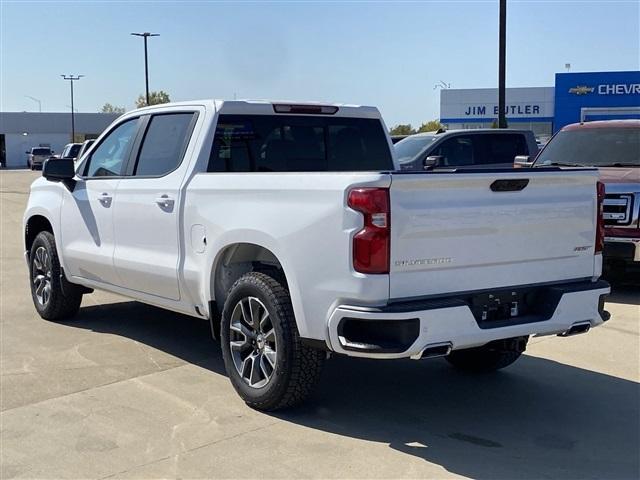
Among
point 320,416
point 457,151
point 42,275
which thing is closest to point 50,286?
point 42,275

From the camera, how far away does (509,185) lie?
4.54 metres

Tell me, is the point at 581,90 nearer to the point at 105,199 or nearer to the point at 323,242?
the point at 105,199

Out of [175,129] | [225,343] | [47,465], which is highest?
[175,129]

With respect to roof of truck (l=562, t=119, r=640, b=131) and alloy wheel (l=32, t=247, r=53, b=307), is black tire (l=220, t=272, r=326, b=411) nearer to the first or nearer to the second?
alloy wheel (l=32, t=247, r=53, b=307)

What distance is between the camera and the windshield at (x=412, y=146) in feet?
43.7

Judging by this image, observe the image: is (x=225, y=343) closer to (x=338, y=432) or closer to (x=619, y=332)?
(x=338, y=432)

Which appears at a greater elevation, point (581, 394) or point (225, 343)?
point (225, 343)

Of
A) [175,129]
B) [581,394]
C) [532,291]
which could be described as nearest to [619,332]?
[581,394]

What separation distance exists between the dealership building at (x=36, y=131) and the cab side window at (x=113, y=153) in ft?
252

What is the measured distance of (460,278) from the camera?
4414mm

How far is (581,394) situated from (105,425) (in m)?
3.31

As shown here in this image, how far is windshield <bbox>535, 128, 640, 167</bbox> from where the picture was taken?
1005 centimetres

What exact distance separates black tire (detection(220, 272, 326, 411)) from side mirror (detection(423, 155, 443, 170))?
318 inches

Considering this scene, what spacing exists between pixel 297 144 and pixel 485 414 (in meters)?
2.57
